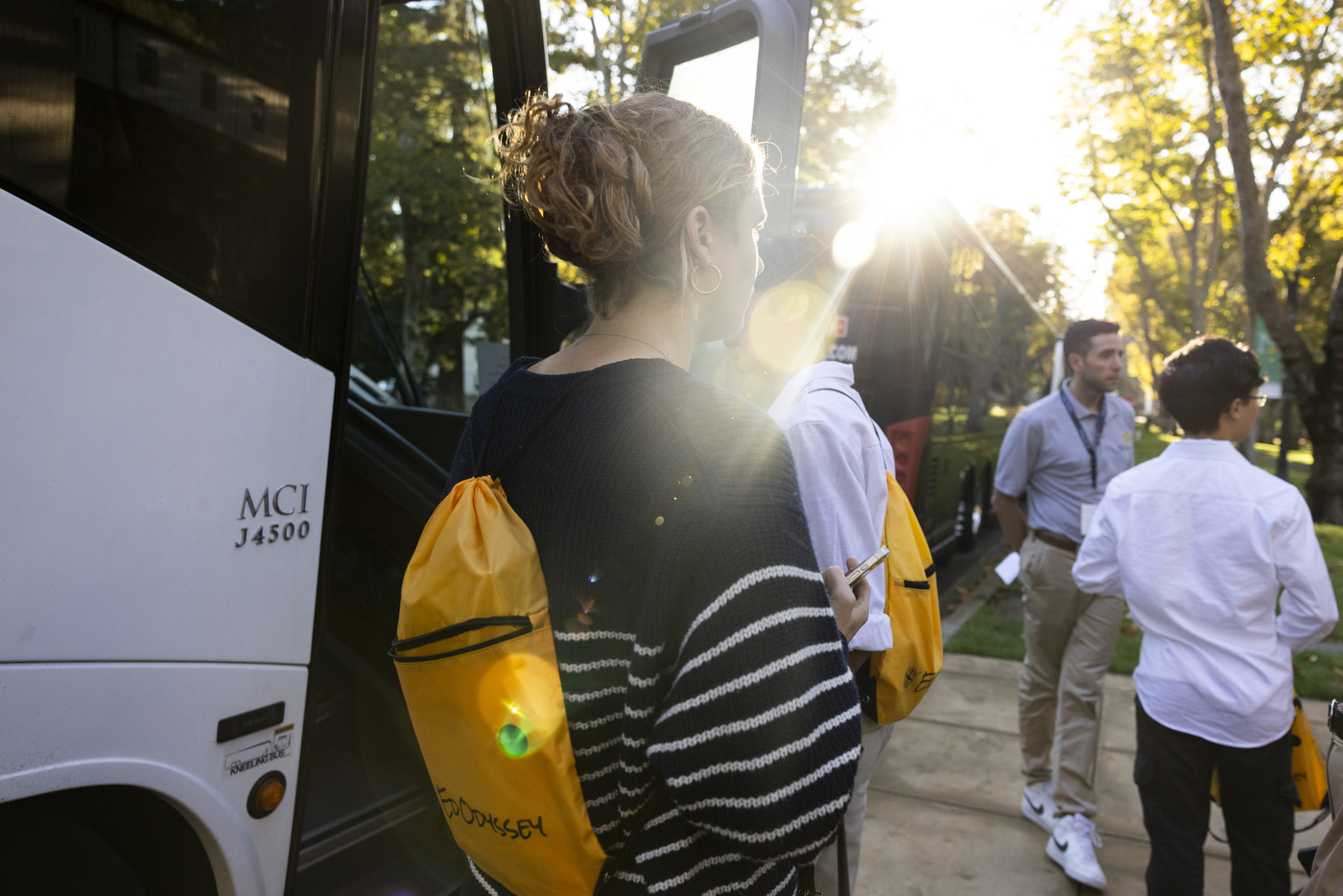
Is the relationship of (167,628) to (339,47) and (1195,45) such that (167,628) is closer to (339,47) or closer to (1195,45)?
(339,47)

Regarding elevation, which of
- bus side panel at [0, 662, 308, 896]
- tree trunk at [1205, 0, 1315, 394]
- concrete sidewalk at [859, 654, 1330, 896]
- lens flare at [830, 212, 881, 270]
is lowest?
concrete sidewalk at [859, 654, 1330, 896]

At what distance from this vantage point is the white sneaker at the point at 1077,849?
3443mm

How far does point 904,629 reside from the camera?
2043mm

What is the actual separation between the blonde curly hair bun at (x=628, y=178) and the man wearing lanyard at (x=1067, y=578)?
128 inches

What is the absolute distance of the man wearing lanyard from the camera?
12.1 feet

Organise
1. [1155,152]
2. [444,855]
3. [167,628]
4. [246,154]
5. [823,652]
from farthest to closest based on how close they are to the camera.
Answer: [1155,152], [444,855], [246,154], [167,628], [823,652]

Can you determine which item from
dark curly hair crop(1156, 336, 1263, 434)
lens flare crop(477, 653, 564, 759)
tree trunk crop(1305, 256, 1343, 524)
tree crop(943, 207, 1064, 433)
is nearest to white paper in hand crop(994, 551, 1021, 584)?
dark curly hair crop(1156, 336, 1263, 434)

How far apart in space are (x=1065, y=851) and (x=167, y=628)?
137 inches

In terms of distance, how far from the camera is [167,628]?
1.47 m

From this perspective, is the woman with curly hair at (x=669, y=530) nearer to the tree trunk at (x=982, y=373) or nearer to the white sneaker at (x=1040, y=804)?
the white sneaker at (x=1040, y=804)

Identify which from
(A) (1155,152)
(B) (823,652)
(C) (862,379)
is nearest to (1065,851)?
(B) (823,652)

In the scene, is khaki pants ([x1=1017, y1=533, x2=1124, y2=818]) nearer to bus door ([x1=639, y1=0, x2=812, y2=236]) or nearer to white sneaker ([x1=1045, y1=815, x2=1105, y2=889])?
white sneaker ([x1=1045, y1=815, x2=1105, y2=889])

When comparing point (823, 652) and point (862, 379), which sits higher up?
point (862, 379)

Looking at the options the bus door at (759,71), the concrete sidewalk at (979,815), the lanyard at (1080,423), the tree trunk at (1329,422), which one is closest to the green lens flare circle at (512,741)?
the bus door at (759,71)
